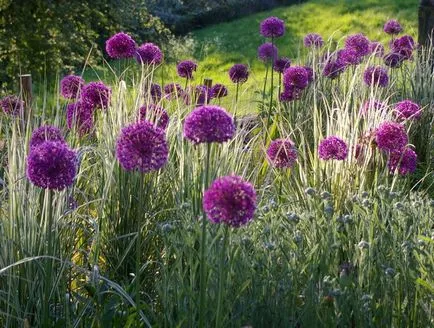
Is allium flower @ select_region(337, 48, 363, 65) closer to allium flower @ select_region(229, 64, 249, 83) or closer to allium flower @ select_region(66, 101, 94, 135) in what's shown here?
allium flower @ select_region(229, 64, 249, 83)

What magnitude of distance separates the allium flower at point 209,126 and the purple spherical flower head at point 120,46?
2.26 meters

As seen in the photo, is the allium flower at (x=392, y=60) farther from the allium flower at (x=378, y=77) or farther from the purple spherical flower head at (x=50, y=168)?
the purple spherical flower head at (x=50, y=168)

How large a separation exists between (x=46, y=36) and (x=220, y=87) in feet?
13.6

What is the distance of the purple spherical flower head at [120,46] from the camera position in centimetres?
442

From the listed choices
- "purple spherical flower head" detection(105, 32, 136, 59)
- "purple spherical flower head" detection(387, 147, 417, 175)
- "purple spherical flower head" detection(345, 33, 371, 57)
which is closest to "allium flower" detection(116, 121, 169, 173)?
"purple spherical flower head" detection(387, 147, 417, 175)

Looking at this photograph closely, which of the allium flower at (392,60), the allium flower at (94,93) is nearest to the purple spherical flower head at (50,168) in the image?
the allium flower at (94,93)

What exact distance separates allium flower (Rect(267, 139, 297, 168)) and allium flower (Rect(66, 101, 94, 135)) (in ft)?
3.24

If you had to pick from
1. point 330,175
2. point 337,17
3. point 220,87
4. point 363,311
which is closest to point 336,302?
point 363,311

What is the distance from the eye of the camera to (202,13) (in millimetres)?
19922

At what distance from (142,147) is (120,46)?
7.44 feet

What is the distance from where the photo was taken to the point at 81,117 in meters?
4.42

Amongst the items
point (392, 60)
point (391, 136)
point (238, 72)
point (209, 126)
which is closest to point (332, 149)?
point (391, 136)

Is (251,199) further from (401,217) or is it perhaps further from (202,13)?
(202,13)

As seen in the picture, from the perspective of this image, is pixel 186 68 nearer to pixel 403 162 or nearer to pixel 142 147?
pixel 403 162
